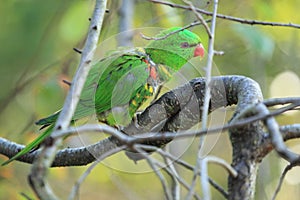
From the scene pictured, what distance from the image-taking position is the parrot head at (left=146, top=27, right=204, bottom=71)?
5.98 feet

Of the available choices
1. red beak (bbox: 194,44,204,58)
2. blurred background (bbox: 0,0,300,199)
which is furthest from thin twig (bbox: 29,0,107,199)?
blurred background (bbox: 0,0,300,199)

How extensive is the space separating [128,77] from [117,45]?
0.88 metres

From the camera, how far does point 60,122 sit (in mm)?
914

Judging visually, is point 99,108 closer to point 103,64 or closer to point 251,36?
point 103,64

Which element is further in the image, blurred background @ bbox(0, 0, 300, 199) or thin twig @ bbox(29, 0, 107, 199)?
blurred background @ bbox(0, 0, 300, 199)

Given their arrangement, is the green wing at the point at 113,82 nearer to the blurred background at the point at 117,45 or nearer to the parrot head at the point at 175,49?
the parrot head at the point at 175,49

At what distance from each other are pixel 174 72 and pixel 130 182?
8.19 feet

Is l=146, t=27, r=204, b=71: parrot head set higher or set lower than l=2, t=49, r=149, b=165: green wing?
higher

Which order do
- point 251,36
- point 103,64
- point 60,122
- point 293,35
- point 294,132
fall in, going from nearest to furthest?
1. point 60,122
2. point 294,132
3. point 103,64
4. point 251,36
5. point 293,35

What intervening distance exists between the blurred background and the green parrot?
702mm

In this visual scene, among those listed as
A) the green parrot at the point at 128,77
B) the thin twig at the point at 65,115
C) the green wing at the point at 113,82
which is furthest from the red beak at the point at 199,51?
the thin twig at the point at 65,115

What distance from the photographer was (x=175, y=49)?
1841 millimetres

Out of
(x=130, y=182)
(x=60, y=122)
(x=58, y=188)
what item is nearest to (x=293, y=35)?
(x=130, y=182)

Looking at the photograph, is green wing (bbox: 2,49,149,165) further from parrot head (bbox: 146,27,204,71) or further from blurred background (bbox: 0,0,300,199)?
blurred background (bbox: 0,0,300,199)
